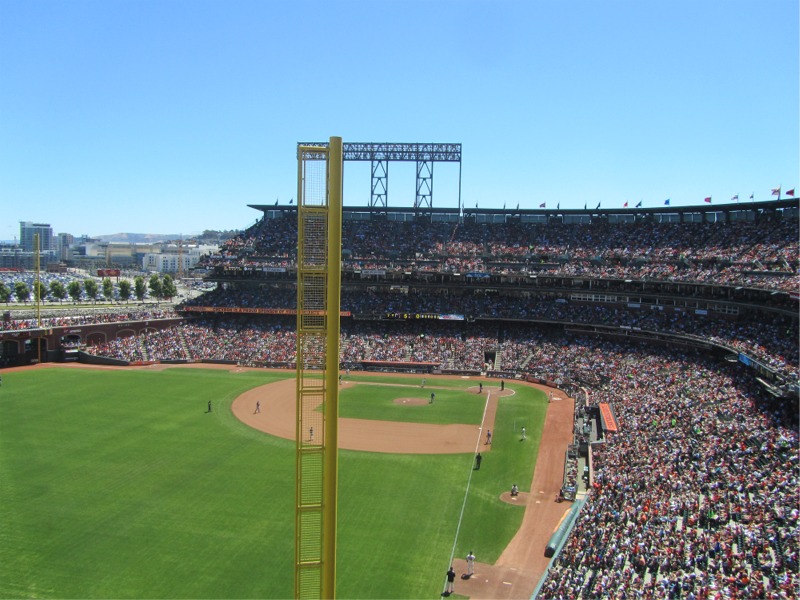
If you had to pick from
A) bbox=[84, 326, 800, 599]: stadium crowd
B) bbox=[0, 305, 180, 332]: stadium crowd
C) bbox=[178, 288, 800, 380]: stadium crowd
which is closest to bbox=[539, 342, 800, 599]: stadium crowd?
bbox=[84, 326, 800, 599]: stadium crowd

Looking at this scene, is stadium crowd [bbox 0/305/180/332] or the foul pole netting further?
stadium crowd [bbox 0/305/180/332]

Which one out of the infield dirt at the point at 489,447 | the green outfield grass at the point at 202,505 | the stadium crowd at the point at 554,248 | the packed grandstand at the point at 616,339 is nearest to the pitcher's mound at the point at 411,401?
the infield dirt at the point at 489,447

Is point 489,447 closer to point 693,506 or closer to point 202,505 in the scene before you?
point 693,506

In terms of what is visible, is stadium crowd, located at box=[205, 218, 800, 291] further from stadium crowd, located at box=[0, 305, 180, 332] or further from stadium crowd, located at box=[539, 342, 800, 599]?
stadium crowd, located at box=[539, 342, 800, 599]

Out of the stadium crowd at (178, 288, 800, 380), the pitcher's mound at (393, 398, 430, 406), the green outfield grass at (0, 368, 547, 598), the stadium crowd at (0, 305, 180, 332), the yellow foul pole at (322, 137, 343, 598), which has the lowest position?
the pitcher's mound at (393, 398, 430, 406)

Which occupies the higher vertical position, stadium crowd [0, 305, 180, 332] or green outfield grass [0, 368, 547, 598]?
stadium crowd [0, 305, 180, 332]

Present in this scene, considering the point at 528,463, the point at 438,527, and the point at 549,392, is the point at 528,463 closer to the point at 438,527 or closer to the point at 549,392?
the point at 438,527

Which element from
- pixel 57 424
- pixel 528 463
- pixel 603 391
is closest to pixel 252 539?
pixel 528 463

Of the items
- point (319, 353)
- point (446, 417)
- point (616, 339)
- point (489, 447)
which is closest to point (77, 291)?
point (446, 417)
